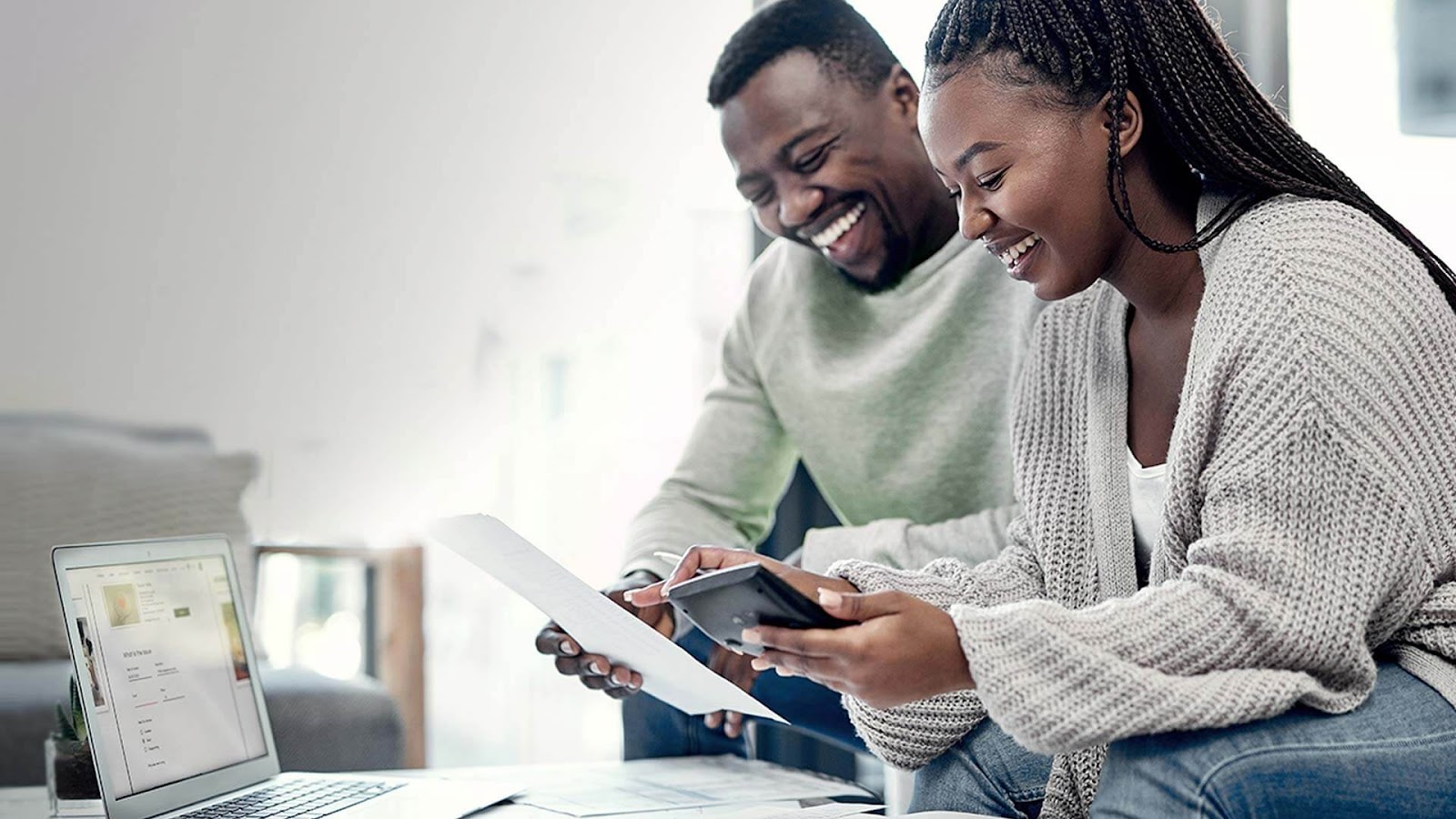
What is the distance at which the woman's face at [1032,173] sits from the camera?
0.94 meters

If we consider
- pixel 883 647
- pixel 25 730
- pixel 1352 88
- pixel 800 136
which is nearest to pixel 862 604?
pixel 883 647

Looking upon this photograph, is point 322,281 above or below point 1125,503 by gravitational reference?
above

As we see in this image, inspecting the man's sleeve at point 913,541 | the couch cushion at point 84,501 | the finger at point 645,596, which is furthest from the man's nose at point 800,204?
the couch cushion at point 84,501

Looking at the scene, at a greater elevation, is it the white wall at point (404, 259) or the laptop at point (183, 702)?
the white wall at point (404, 259)

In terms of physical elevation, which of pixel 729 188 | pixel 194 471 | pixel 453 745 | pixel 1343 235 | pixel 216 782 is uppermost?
pixel 729 188

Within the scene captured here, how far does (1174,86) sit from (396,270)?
1587mm

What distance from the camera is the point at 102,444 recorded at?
2.06 meters

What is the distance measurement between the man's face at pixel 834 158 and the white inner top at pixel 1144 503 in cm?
50

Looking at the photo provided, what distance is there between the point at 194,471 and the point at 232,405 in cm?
21

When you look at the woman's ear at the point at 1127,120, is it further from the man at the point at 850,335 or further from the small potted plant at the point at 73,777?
the small potted plant at the point at 73,777

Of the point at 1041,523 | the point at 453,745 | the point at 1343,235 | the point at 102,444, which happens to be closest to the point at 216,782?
the point at 1041,523

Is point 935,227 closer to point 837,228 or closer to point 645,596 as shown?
point 837,228

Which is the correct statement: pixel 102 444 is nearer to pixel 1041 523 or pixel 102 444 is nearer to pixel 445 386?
pixel 445 386

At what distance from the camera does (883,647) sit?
2.56 ft
